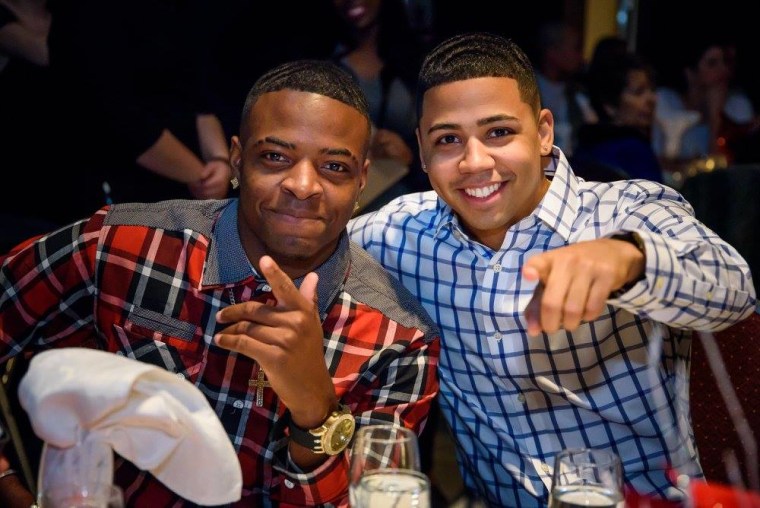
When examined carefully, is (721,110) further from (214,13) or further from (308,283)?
(308,283)

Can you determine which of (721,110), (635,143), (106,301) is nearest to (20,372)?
(106,301)

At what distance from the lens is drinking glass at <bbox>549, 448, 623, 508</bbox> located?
4.28 ft

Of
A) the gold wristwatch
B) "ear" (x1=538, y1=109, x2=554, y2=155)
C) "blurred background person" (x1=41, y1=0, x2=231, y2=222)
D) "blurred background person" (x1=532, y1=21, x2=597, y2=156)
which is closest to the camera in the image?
the gold wristwatch

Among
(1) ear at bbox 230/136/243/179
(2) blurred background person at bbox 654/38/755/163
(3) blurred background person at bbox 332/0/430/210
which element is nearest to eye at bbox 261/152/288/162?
(1) ear at bbox 230/136/243/179

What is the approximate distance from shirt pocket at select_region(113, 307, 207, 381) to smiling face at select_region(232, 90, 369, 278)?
200 mm

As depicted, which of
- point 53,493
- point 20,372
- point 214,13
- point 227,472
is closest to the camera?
point 53,493

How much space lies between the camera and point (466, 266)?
211 centimetres

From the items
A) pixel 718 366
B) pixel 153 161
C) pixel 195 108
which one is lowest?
pixel 718 366

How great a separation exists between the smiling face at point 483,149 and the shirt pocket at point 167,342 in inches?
23.0

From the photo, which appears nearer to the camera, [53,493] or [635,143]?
[53,493]

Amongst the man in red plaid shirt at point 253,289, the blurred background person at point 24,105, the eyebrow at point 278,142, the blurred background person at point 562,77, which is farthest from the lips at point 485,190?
the blurred background person at point 562,77

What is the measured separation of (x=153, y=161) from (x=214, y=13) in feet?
2.33

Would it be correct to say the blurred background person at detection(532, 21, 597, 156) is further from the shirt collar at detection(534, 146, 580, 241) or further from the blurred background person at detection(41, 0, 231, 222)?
the shirt collar at detection(534, 146, 580, 241)

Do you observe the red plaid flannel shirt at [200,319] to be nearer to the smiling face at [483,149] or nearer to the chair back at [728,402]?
the smiling face at [483,149]
